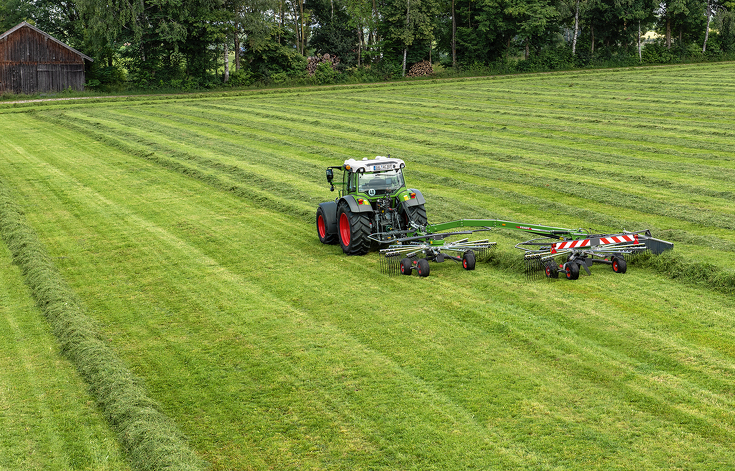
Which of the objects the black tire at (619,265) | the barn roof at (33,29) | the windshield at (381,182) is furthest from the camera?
the barn roof at (33,29)

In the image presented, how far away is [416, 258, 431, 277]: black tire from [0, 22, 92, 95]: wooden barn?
52.4 metres

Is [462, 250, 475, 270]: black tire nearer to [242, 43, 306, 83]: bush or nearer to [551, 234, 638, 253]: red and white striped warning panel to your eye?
[551, 234, 638, 253]: red and white striped warning panel

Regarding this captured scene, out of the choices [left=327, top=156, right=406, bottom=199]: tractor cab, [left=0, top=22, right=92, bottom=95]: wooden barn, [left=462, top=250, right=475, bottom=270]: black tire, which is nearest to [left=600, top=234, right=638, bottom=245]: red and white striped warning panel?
[left=462, top=250, right=475, bottom=270]: black tire

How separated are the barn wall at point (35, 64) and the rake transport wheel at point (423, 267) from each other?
52.9 m

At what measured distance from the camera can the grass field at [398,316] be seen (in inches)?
319

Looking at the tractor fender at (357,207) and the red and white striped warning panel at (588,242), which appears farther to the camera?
the tractor fender at (357,207)

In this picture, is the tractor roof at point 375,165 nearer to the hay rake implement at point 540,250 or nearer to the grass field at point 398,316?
the hay rake implement at point 540,250

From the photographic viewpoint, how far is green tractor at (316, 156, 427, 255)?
14.8 m

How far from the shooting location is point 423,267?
44.5 ft

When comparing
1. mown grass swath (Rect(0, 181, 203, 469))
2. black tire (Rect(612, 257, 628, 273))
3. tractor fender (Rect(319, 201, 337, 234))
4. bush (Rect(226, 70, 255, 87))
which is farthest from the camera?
bush (Rect(226, 70, 255, 87))

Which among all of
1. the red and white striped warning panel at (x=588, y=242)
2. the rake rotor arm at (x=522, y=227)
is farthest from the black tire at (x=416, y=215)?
the red and white striped warning panel at (x=588, y=242)

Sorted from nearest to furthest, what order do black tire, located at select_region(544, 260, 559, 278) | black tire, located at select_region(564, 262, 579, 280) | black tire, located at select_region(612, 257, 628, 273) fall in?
1. black tire, located at select_region(564, 262, 579, 280)
2. black tire, located at select_region(544, 260, 559, 278)
3. black tire, located at select_region(612, 257, 628, 273)

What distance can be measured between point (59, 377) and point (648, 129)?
27001mm

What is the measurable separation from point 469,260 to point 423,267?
961 millimetres
